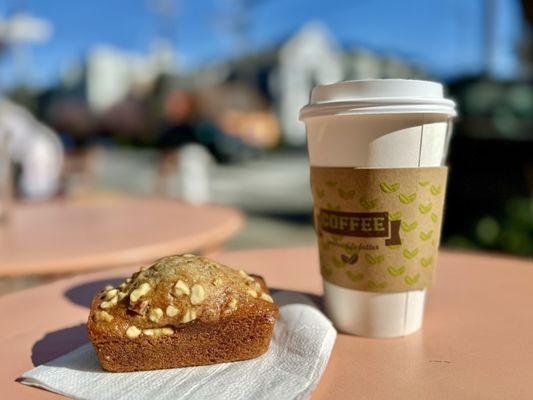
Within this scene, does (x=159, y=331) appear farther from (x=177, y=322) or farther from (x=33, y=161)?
(x=33, y=161)

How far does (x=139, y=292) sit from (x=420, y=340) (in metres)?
0.51

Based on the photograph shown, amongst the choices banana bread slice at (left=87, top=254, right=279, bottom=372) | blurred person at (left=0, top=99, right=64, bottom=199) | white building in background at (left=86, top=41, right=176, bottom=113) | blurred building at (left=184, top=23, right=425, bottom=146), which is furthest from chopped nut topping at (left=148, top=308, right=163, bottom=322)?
white building in background at (left=86, top=41, right=176, bottom=113)

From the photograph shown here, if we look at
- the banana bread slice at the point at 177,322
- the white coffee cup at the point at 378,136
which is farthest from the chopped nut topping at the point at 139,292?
the white coffee cup at the point at 378,136

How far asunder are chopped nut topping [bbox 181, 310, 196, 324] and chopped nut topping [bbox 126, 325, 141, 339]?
0.07m

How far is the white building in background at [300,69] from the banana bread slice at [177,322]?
22.4 m

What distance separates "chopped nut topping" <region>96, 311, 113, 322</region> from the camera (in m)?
0.80

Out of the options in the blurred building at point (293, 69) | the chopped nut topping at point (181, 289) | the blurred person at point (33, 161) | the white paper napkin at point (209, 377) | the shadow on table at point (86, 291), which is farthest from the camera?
the blurred building at point (293, 69)

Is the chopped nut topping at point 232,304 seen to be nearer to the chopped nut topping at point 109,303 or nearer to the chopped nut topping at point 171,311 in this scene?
the chopped nut topping at point 171,311

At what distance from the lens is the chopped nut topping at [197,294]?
2.66 feet

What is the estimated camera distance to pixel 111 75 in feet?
106

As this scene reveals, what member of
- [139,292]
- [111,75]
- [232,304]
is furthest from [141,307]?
[111,75]

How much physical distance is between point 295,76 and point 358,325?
937 inches

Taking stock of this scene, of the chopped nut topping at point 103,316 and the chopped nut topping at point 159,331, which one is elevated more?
the chopped nut topping at point 103,316

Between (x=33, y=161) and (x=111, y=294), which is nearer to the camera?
(x=111, y=294)
